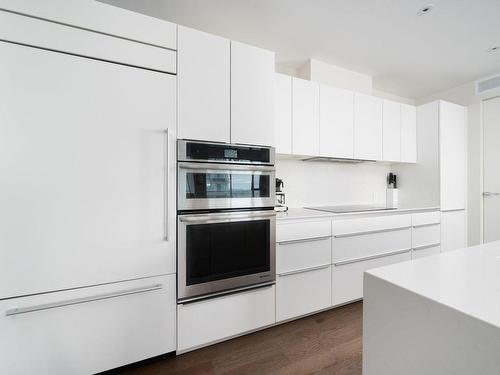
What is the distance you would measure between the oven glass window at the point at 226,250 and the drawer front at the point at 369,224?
0.78 meters

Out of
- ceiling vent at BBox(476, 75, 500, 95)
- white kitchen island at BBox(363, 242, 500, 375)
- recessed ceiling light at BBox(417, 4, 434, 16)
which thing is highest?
recessed ceiling light at BBox(417, 4, 434, 16)

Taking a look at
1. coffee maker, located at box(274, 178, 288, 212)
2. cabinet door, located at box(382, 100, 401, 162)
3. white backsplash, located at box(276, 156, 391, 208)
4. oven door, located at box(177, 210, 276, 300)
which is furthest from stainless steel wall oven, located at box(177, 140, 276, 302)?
cabinet door, located at box(382, 100, 401, 162)

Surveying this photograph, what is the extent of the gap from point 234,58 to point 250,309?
1.93m

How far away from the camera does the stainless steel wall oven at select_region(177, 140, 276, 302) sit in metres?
1.58

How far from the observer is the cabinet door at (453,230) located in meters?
2.96

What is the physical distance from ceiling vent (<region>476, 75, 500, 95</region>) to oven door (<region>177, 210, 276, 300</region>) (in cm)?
352

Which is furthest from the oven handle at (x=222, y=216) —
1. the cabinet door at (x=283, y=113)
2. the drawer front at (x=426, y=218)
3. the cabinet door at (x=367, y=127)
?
the drawer front at (x=426, y=218)

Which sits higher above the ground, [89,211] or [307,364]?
[89,211]

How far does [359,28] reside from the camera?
211 cm

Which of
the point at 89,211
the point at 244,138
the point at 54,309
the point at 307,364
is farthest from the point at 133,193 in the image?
the point at 307,364

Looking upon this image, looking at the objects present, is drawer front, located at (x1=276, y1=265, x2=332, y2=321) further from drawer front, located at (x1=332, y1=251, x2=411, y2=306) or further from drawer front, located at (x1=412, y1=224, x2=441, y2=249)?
drawer front, located at (x1=412, y1=224, x2=441, y2=249)

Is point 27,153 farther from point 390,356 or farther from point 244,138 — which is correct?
point 390,356

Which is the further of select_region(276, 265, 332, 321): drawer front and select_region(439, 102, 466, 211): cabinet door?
select_region(439, 102, 466, 211): cabinet door

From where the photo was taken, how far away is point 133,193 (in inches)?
57.1
